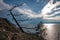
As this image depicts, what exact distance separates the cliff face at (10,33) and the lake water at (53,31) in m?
0.20

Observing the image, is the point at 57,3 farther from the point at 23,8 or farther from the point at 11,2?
the point at 11,2

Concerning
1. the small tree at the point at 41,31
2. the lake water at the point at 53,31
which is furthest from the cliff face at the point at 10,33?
the lake water at the point at 53,31

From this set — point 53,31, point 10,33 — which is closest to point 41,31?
point 53,31

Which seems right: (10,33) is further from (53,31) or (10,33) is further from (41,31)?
(53,31)

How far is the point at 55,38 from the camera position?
305 centimetres

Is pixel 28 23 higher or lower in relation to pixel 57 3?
lower

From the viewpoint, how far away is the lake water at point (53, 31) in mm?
3049

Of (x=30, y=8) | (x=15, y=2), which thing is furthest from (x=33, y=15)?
(x=15, y=2)

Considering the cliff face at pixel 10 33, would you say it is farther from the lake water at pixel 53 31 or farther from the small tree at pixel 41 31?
the lake water at pixel 53 31

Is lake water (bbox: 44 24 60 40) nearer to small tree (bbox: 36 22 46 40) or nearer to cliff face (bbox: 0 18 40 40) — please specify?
small tree (bbox: 36 22 46 40)

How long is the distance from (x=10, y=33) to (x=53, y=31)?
73cm

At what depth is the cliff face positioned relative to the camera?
3033mm

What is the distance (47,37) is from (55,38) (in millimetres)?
135

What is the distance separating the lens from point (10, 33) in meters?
3.06
